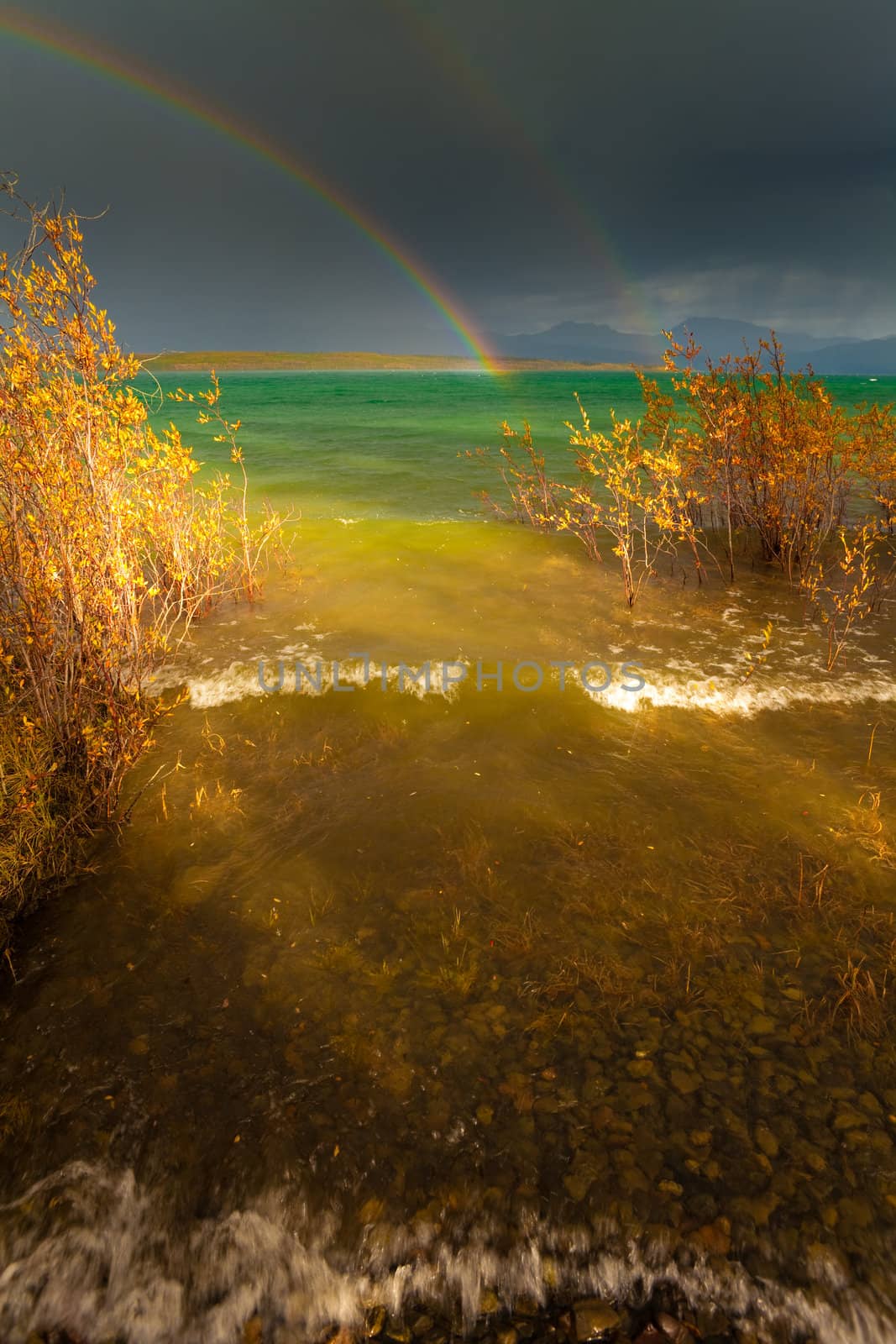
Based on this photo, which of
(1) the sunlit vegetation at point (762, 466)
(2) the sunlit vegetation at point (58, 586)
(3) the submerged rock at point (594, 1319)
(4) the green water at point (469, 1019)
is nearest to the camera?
(3) the submerged rock at point (594, 1319)

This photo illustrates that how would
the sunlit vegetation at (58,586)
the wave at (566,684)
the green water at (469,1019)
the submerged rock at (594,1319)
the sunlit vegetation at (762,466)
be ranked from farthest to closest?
1. the sunlit vegetation at (762,466)
2. the wave at (566,684)
3. the sunlit vegetation at (58,586)
4. the green water at (469,1019)
5. the submerged rock at (594,1319)

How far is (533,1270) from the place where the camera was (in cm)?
297

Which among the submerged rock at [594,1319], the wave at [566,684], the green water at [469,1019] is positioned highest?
the wave at [566,684]

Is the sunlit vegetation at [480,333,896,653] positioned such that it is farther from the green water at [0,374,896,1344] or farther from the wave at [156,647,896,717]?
the green water at [0,374,896,1344]

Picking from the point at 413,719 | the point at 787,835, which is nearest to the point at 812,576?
the point at 787,835

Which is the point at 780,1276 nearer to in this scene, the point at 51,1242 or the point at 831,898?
the point at 831,898

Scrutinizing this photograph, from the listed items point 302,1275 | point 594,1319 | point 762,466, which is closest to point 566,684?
point 594,1319

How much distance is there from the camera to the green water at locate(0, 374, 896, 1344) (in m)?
2.98

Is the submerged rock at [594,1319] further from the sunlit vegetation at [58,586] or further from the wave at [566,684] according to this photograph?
the wave at [566,684]

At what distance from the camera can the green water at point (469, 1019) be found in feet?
9.78

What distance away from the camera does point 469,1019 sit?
159 inches

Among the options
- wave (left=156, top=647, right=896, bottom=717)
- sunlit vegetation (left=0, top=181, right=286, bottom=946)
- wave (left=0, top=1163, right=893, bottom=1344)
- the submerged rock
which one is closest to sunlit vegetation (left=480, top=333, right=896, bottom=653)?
wave (left=156, top=647, right=896, bottom=717)

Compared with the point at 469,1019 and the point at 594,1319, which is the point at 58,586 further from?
the point at 594,1319

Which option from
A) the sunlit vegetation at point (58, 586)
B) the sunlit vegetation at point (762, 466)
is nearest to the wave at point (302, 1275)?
the sunlit vegetation at point (58, 586)
